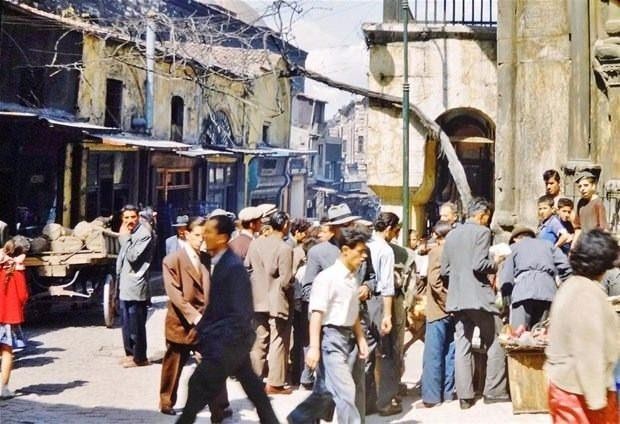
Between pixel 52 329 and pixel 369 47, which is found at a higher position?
pixel 369 47

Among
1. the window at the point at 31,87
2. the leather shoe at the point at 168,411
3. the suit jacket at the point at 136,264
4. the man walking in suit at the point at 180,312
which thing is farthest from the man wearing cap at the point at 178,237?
the window at the point at 31,87

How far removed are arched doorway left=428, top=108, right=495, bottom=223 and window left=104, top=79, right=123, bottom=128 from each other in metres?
9.65

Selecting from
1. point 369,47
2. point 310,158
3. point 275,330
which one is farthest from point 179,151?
point 310,158

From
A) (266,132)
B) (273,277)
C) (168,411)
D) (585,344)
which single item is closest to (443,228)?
(273,277)

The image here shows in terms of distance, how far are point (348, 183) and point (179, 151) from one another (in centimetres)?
3452

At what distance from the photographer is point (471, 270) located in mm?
7523

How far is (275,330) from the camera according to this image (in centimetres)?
848

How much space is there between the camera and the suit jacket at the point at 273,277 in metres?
8.35

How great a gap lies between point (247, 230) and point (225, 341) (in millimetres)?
3466

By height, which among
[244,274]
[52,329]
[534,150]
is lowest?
[52,329]

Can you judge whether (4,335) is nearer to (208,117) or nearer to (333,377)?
(333,377)

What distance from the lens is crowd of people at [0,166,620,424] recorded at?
476cm

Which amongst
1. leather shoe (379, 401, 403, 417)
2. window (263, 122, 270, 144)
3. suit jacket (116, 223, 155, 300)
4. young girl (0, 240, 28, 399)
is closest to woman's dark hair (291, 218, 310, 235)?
suit jacket (116, 223, 155, 300)

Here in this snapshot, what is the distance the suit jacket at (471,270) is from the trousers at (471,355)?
128 mm
